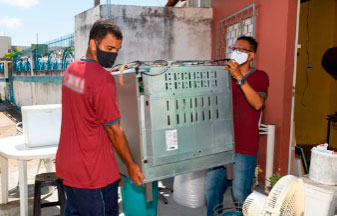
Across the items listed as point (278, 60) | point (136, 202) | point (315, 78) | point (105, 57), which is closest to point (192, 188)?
point (136, 202)

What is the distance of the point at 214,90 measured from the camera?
5.60 feet

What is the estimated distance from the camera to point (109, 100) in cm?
170

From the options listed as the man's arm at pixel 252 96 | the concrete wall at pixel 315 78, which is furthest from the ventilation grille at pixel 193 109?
the concrete wall at pixel 315 78

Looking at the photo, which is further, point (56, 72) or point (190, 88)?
point (56, 72)

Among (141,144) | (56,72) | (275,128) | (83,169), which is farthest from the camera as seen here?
(56,72)

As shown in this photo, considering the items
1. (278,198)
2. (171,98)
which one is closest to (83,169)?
(171,98)

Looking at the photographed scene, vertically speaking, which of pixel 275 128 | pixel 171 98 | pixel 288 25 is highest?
pixel 288 25

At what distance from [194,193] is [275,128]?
51.7 inches

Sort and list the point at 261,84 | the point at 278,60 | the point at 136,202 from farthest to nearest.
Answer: the point at 278,60, the point at 136,202, the point at 261,84

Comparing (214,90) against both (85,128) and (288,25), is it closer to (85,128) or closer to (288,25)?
(85,128)

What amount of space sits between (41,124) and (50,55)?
324 inches

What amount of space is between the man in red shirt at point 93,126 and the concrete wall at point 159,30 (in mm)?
3417

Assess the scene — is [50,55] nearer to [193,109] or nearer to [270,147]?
[270,147]

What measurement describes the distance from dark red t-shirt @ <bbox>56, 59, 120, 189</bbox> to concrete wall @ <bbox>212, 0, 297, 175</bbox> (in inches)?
101
